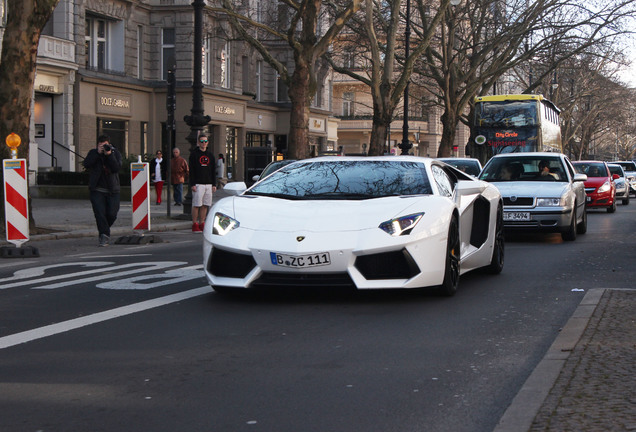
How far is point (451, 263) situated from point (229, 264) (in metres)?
2.00

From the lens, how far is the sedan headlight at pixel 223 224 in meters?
8.34

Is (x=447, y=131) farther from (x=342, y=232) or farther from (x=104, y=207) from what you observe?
(x=342, y=232)

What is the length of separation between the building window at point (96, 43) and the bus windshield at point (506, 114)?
15.4 m

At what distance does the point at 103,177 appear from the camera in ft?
49.4

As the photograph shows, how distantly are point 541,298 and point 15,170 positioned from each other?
8.12m

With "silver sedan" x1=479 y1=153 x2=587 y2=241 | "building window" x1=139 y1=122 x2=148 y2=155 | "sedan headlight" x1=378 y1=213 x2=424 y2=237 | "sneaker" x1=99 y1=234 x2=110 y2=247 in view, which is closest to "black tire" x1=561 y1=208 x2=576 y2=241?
"silver sedan" x1=479 y1=153 x2=587 y2=241

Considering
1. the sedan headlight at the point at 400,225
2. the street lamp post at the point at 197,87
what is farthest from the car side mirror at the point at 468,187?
the street lamp post at the point at 197,87

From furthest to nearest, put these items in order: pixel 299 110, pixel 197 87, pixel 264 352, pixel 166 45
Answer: pixel 166 45, pixel 299 110, pixel 197 87, pixel 264 352

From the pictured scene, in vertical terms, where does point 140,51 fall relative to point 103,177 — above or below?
above

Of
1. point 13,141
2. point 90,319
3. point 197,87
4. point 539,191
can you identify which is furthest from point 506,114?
point 90,319

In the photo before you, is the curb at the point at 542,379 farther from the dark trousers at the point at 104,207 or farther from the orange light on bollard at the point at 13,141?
the orange light on bollard at the point at 13,141

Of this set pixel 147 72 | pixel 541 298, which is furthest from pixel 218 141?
pixel 541 298

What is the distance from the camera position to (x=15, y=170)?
1391 centimetres

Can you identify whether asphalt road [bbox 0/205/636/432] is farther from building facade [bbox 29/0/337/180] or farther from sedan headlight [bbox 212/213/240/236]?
building facade [bbox 29/0/337/180]
